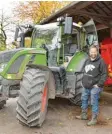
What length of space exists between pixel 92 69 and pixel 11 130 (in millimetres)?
2045

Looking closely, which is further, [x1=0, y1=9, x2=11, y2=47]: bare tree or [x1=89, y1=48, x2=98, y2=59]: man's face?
[x1=0, y1=9, x2=11, y2=47]: bare tree

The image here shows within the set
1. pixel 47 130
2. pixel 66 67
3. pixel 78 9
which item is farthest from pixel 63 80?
pixel 78 9

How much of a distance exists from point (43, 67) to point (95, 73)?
1080 mm


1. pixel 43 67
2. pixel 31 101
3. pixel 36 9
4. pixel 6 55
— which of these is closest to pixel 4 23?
pixel 36 9

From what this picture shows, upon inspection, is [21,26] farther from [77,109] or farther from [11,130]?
[11,130]

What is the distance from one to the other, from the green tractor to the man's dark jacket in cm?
77

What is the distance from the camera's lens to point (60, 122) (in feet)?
22.1

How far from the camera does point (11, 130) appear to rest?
20.0ft

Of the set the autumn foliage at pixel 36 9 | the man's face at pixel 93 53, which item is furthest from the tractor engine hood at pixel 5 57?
the autumn foliage at pixel 36 9

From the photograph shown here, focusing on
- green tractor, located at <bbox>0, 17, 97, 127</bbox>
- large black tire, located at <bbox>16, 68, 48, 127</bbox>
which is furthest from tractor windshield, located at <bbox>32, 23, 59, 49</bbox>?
large black tire, located at <bbox>16, 68, 48, 127</bbox>

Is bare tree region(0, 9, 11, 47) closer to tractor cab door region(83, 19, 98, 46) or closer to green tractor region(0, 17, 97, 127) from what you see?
green tractor region(0, 17, 97, 127)

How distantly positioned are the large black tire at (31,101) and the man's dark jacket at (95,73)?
1.07 metres

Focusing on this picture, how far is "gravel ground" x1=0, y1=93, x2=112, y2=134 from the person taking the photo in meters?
6.02

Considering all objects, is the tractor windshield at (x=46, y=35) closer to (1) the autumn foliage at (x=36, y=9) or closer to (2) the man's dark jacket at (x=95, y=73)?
(2) the man's dark jacket at (x=95, y=73)
